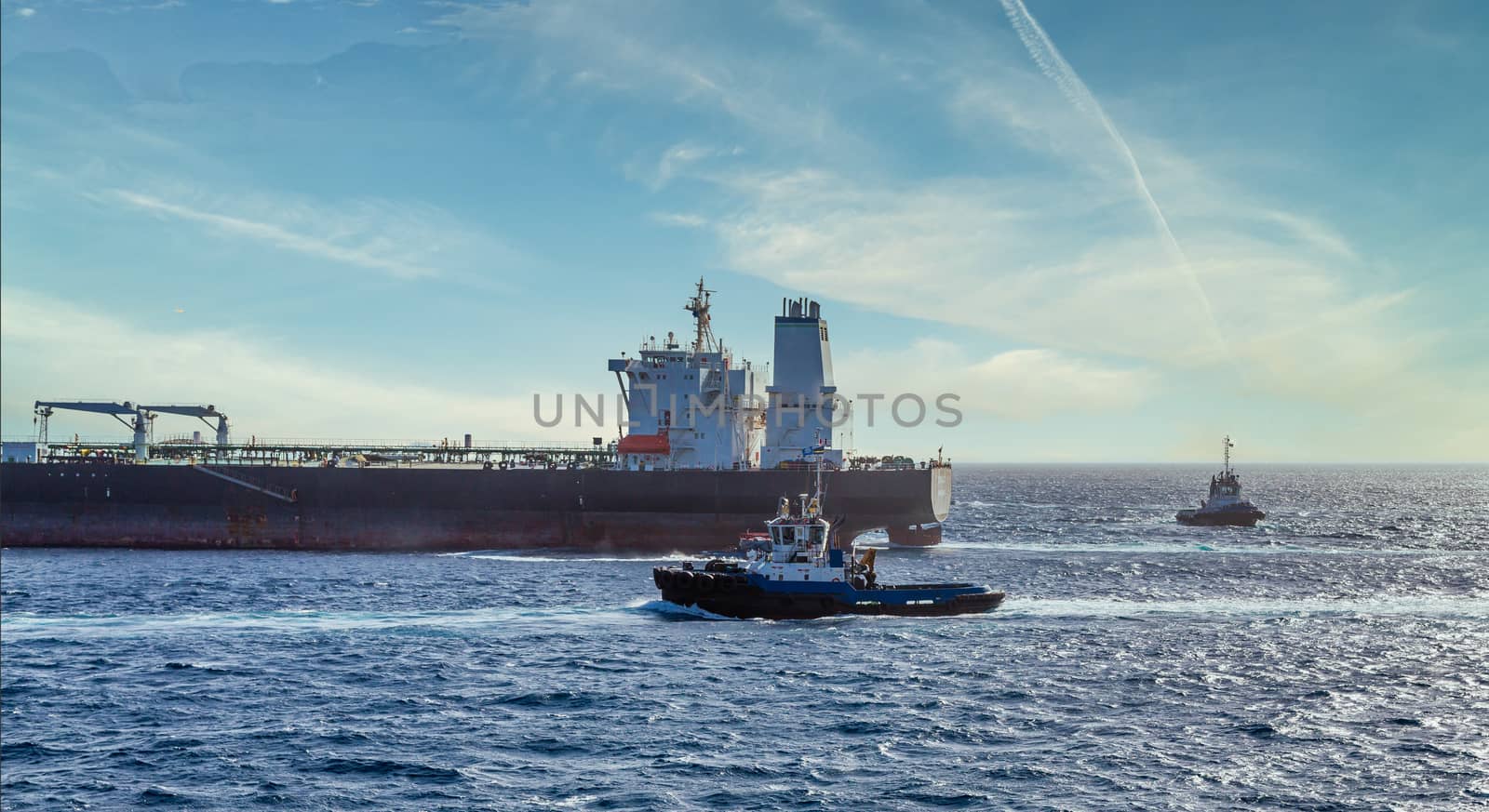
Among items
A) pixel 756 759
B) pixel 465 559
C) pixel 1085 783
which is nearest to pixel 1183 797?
pixel 1085 783

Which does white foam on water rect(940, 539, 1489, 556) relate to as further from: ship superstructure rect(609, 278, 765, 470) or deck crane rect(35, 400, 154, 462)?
deck crane rect(35, 400, 154, 462)

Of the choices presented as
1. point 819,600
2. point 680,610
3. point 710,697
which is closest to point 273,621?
point 680,610

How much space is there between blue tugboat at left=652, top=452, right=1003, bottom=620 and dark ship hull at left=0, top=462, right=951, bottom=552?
2301cm

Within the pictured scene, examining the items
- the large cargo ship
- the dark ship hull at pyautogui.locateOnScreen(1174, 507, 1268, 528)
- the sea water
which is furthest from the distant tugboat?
the sea water

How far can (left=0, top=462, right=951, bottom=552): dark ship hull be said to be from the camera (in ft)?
216

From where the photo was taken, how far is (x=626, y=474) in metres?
66.2

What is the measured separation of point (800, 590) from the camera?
4209cm

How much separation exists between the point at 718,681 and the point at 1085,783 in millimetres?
11501

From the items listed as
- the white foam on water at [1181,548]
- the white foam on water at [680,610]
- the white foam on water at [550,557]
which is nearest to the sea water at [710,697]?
the white foam on water at [680,610]

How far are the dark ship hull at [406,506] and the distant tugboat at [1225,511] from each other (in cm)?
4038

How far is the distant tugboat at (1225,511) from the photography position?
94.6 m

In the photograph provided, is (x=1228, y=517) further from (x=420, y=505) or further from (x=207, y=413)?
(x=207, y=413)

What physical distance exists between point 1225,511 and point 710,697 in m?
78.1

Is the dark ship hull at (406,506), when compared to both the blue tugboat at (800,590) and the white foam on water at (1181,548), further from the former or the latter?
the blue tugboat at (800,590)
